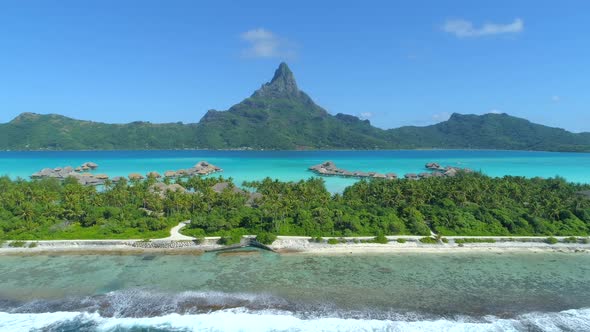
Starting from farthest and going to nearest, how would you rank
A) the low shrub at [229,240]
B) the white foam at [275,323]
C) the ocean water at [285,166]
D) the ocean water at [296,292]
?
the ocean water at [285,166] → the low shrub at [229,240] → the ocean water at [296,292] → the white foam at [275,323]

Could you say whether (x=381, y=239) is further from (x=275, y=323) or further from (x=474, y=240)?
(x=275, y=323)

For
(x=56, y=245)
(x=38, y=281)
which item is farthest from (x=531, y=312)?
(x=56, y=245)

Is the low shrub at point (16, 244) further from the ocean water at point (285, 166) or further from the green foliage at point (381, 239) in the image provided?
the ocean water at point (285, 166)

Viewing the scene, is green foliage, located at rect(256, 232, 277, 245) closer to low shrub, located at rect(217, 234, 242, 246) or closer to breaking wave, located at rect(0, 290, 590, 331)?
low shrub, located at rect(217, 234, 242, 246)

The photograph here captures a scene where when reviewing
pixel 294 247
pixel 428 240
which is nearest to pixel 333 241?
pixel 294 247

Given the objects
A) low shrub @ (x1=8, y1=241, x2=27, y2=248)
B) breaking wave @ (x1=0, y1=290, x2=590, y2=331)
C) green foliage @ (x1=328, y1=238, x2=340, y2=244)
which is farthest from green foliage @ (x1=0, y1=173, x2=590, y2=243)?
breaking wave @ (x1=0, y1=290, x2=590, y2=331)

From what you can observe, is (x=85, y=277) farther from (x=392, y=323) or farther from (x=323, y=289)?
(x=392, y=323)

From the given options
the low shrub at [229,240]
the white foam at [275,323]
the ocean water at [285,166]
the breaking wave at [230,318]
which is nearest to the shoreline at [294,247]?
the low shrub at [229,240]
